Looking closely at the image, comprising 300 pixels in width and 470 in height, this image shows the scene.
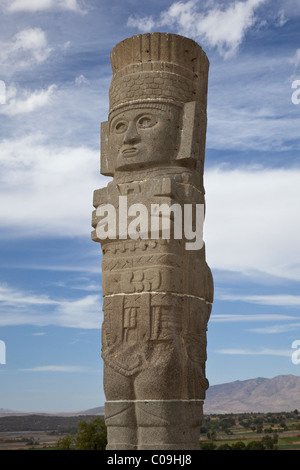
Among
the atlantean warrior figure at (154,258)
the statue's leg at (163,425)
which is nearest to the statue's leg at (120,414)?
the atlantean warrior figure at (154,258)

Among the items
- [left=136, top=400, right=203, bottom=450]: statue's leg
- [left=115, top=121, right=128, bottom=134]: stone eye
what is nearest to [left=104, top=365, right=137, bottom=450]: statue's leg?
[left=136, top=400, right=203, bottom=450]: statue's leg

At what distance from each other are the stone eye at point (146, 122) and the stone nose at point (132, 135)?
0.33 feet

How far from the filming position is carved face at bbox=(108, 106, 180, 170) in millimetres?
8922

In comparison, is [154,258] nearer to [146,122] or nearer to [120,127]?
[146,122]

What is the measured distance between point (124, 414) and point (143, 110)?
4687mm

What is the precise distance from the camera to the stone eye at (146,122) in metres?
9.02

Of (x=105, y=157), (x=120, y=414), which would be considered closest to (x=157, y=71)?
(x=105, y=157)

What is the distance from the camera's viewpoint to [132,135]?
901 cm

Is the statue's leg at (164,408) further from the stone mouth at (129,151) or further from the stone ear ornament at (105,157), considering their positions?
the stone ear ornament at (105,157)

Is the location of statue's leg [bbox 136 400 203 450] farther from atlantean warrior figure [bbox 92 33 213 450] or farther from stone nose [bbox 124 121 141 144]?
stone nose [bbox 124 121 141 144]

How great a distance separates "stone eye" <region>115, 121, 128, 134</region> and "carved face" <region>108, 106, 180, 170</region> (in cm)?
5

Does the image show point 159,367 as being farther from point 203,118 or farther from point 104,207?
point 203,118
